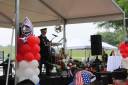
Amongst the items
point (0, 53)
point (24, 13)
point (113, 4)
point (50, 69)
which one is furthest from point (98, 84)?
point (0, 53)

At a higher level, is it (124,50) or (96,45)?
(96,45)

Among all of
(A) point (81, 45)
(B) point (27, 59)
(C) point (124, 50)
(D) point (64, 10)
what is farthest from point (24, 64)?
(A) point (81, 45)

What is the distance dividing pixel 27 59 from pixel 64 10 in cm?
505

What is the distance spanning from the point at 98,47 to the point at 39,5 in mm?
2478

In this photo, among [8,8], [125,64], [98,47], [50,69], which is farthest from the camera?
[98,47]

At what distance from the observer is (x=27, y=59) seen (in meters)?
5.59

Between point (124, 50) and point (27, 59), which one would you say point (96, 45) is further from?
point (27, 59)

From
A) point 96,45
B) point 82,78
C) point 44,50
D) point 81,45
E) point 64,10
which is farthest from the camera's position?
point 81,45

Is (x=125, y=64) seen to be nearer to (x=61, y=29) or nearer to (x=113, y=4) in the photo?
(x=113, y=4)

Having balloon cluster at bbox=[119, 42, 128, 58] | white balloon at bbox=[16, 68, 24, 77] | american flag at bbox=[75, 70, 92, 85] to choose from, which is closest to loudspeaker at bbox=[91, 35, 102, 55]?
balloon cluster at bbox=[119, 42, 128, 58]

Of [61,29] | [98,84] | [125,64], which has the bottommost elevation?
[98,84]

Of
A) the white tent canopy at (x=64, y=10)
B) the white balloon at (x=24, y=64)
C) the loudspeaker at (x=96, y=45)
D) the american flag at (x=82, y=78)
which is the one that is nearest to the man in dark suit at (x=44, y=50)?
the white tent canopy at (x=64, y=10)

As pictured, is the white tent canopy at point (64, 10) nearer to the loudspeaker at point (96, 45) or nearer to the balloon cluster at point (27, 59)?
the loudspeaker at point (96, 45)

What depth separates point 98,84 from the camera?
733 cm
